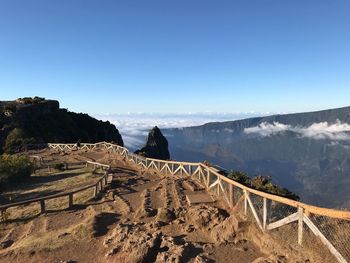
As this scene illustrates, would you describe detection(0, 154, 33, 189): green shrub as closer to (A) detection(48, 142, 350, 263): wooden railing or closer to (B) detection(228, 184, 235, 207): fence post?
(A) detection(48, 142, 350, 263): wooden railing

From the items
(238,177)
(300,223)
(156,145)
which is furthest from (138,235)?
(156,145)

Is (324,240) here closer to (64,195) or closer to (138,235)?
(138,235)

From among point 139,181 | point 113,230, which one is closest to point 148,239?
point 113,230

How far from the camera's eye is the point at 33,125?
3506 inches

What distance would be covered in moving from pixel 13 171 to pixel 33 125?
5678 cm

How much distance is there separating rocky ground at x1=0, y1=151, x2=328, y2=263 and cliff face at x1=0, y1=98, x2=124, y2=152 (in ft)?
187

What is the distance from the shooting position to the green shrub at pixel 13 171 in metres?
34.6

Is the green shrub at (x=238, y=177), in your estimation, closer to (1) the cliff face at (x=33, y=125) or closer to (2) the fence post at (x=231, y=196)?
(2) the fence post at (x=231, y=196)

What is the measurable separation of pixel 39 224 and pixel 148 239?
28.4ft

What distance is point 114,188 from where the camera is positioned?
2655cm

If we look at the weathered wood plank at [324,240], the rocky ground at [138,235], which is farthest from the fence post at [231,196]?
the weathered wood plank at [324,240]

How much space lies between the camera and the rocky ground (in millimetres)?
13273

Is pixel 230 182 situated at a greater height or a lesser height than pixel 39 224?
greater

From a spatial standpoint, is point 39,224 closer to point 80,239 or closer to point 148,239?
point 80,239
